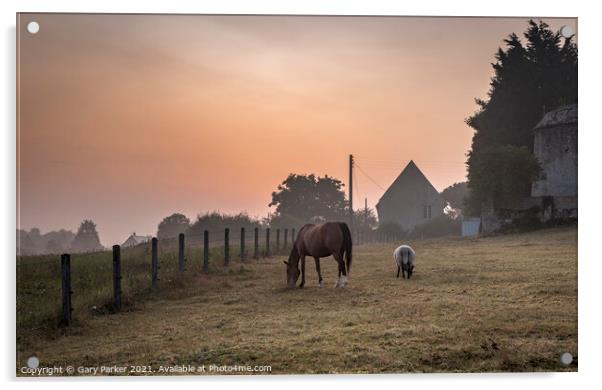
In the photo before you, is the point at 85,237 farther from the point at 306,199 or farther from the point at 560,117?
the point at 560,117

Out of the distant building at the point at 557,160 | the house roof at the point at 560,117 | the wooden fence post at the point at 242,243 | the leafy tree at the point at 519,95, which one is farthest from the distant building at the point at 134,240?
the house roof at the point at 560,117

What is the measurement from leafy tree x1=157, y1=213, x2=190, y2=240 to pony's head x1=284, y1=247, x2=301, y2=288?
2.64 metres

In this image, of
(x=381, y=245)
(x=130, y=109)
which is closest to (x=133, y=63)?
(x=130, y=109)

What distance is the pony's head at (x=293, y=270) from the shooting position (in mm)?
12734

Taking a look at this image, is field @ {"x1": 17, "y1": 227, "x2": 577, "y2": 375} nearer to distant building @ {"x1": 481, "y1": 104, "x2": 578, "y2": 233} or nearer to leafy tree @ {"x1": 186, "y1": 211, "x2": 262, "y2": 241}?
distant building @ {"x1": 481, "y1": 104, "x2": 578, "y2": 233}

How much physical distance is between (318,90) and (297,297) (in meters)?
4.08

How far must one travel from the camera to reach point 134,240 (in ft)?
33.7

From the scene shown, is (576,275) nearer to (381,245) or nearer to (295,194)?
(295,194)

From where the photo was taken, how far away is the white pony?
44.9 feet

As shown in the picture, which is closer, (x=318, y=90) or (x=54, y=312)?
(x=54, y=312)

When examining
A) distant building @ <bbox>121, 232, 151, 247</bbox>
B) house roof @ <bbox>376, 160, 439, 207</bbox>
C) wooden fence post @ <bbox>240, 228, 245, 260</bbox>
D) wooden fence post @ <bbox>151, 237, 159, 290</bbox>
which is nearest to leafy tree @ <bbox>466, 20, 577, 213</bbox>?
house roof @ <bbox>376, 160, 439, 207</bbox>

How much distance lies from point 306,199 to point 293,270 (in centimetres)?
310

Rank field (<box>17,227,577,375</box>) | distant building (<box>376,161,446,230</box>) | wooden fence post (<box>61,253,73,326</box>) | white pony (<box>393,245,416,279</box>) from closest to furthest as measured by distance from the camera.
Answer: field (<box>17,227,577,375</box>)
wooden fence post (<box>61,253,73,326</box>)
distant building (<box>376,161,446,230</box>)
white pony (<box>393,245,416,279</box>)
